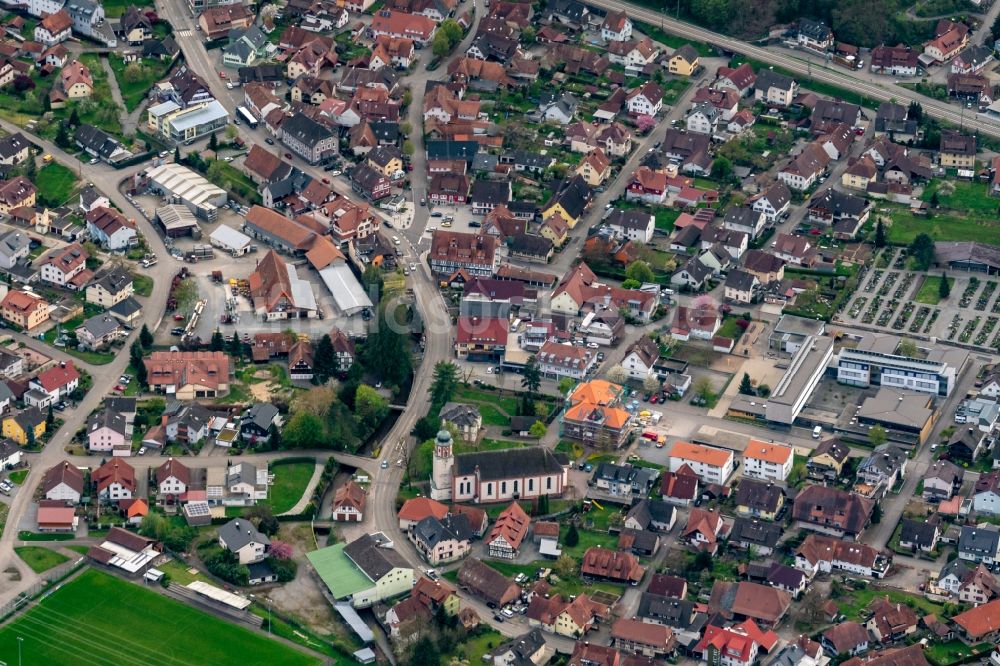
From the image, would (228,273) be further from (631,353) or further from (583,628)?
(583,628)

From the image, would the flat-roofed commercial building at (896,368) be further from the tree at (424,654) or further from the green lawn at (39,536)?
the green lawn at (39,536)

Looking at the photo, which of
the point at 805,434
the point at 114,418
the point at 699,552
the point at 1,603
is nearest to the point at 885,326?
the point at 805,434

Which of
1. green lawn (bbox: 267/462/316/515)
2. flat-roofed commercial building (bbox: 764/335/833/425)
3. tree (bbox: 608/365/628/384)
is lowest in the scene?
green lawn (bbox: 267/462/316/515)

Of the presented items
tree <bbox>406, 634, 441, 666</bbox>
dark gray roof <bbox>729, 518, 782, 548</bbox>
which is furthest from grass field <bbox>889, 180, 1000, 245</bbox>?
tree <bbox>406, 634, 441, 666</bbox>

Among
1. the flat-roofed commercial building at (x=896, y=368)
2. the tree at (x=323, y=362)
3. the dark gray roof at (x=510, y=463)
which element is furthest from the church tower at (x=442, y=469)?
the flat-roofed commercial building at (x=896, y=368)

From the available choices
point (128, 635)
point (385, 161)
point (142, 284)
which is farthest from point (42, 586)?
point (385, 161)

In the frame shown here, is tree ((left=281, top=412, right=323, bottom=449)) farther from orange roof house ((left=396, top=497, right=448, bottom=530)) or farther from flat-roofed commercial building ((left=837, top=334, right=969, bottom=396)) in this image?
flat-roofed commercial building ((left=837, top=334, right=969, bottom=396))

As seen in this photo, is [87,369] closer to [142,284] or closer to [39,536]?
[142,284]
